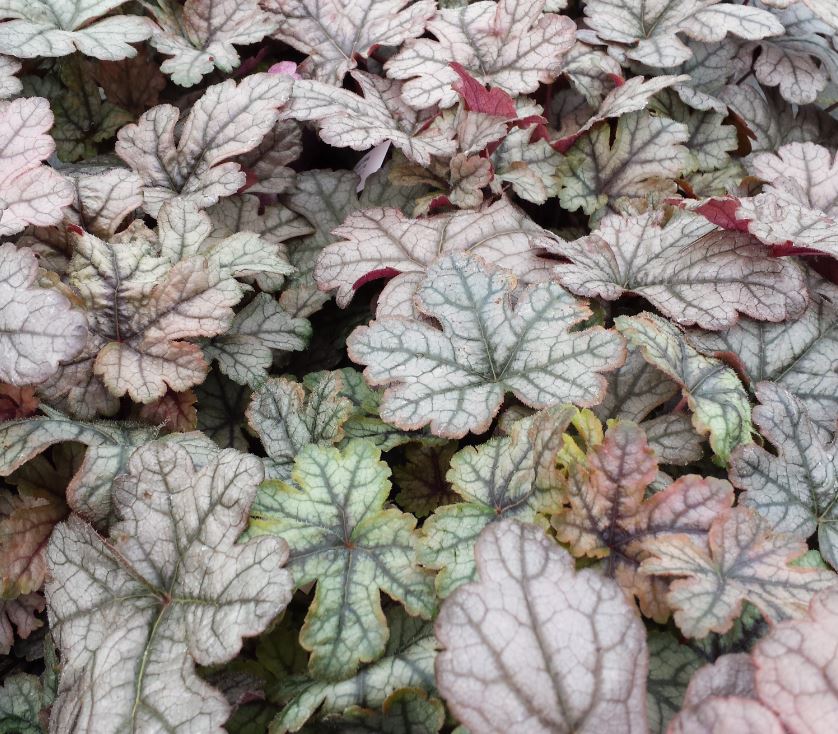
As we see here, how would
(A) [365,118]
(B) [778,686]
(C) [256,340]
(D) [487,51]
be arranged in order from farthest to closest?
(D) [487,51] → (A) [365,118] → (C) [256,340] → (B) [778,686]

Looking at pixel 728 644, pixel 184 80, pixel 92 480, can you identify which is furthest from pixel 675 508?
pixel 184 80

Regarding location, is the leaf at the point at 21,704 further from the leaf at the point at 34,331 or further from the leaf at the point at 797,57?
the leaf at the point at 797,57

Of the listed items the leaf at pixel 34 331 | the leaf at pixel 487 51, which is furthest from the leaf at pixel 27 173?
the leaf at pixel 487 51

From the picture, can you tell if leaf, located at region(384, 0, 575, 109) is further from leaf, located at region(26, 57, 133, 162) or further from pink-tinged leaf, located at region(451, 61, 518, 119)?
leaf, located at region(26, 57, 133, 162)

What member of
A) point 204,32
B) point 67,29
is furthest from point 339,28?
point 67,29

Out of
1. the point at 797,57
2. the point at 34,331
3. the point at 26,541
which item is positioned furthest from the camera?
the point at 797,57

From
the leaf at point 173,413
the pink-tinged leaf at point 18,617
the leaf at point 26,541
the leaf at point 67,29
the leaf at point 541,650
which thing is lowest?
the pink-tinged leaf at point 18,617

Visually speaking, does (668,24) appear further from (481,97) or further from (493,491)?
(493,491)
